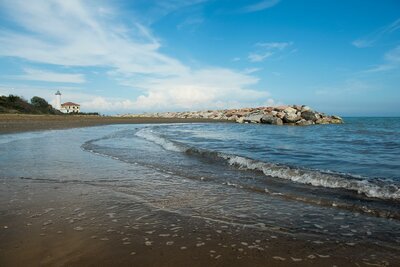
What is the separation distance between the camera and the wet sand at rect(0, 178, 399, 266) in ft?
11.1

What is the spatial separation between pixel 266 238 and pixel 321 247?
2.19ft

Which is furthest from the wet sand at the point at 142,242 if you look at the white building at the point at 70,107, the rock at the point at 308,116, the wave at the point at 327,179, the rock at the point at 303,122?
the white building at the point at 70,107

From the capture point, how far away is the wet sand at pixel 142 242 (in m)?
3.40

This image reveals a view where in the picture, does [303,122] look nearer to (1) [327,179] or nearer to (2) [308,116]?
(2) [308,116]

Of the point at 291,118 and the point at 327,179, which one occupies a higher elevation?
the point at 291,118

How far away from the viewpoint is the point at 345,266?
331cm

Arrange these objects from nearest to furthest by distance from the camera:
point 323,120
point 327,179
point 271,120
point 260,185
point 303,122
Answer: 1. point 260,185
2. point 327,179
3. point 303,122
4. point 271,120
5. point 323,120

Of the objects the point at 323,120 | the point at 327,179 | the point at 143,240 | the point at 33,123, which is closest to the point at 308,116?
the point at 323,120

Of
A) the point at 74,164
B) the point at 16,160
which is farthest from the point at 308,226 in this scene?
the point at 16,160

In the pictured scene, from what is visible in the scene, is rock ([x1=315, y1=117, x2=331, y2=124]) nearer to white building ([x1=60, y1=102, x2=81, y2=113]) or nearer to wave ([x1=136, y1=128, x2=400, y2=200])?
wave ([x1=136, y1=128, x2=400, y2=200])

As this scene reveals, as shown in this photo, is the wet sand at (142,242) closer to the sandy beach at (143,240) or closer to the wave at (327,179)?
the sandy beach at (143,240)

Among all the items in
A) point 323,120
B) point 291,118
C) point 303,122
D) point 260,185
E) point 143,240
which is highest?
point 291,118

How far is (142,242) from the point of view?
3.88 metres

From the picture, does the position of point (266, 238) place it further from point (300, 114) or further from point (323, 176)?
point (300, 114)
